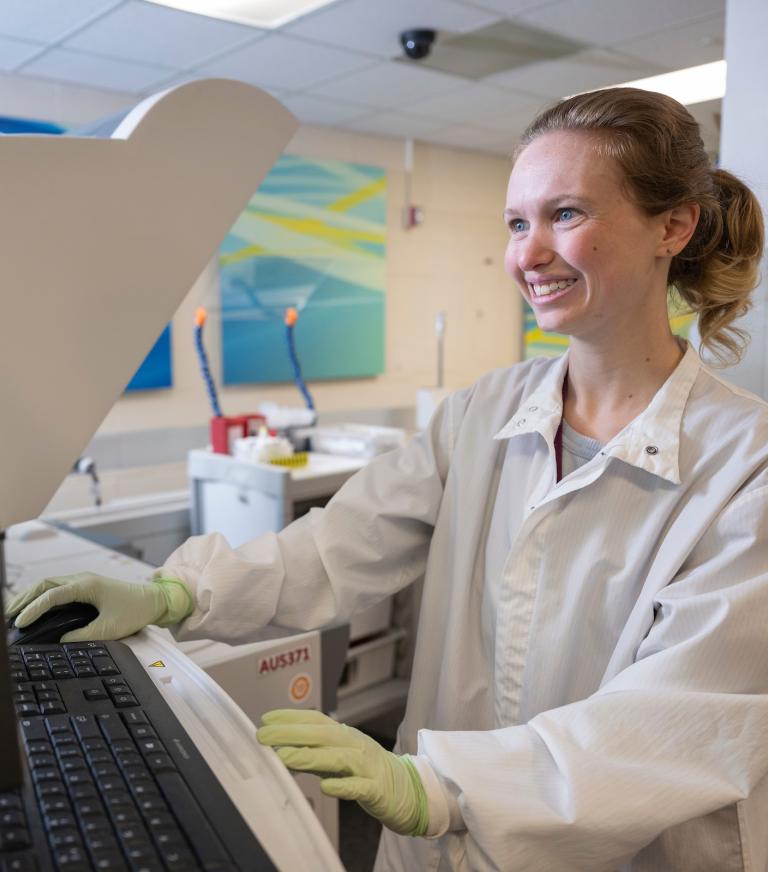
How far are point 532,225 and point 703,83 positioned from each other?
298cm

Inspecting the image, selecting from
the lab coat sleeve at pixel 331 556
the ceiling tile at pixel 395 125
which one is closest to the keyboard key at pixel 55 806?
the lab coat sleeve at pixel 331 556

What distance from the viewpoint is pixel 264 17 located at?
8.79 feet

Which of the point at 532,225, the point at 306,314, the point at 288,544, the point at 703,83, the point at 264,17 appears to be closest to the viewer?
the point at 532,225

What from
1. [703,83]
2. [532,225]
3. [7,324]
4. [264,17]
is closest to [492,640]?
[532,225]

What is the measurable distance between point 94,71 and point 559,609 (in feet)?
9.95

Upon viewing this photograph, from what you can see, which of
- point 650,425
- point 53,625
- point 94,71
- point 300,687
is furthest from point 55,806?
point 94,71

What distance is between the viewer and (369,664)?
8.38 feet

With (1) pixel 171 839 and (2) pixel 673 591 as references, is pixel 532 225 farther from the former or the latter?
(1) pixel 171 839

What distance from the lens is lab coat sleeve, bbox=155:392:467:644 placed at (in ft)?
3.42

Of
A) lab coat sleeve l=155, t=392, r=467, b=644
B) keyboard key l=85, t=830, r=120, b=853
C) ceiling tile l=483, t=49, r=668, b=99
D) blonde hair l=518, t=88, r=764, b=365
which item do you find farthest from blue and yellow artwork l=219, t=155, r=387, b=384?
keyboard key l=85, t=830, r=120, b=853

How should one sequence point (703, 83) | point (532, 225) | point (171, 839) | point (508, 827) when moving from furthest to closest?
1. point (703, 83)
2. point (532, 225)
3. point (508, 827)
4. point (171, 839)

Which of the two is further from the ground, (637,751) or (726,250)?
(726,250)

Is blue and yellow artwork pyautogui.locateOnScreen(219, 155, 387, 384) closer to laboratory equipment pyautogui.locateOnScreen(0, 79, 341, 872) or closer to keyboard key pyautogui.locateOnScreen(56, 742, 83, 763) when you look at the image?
laboratory equipment pyautogui.locateOnScreen(0, 79, 341, 872)

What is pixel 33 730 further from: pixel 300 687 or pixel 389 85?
pixel 389 85
